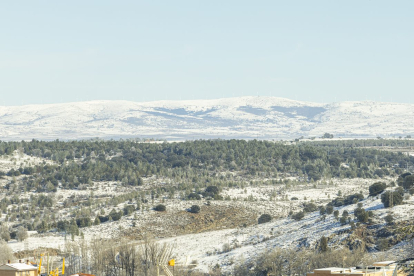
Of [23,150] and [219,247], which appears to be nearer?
[219,247]

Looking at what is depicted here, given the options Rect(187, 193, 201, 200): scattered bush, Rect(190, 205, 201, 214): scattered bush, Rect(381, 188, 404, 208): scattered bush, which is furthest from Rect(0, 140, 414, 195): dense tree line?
Rect(381, 188, 404, 208): scattered bush

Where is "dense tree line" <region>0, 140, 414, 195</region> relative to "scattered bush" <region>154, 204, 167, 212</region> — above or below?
above

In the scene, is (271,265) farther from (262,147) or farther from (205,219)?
(262,147)

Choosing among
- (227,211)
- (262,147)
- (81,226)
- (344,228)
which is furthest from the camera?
(262,147)

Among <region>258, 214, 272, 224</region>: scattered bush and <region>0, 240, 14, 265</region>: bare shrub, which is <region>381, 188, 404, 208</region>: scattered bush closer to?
<region>258, 214, 272, 224</region>: scattered bush

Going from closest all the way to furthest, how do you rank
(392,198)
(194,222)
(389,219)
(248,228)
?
(389,219) < (392,198) < (248,228) < (194,222)

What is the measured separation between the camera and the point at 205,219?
11844 cm

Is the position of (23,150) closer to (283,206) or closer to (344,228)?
(283,206)

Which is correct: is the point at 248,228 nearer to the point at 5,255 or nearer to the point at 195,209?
the point at 195,209

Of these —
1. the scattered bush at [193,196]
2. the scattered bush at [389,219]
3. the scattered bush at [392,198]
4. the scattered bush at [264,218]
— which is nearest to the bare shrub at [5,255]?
the scattered bush at [264,218]

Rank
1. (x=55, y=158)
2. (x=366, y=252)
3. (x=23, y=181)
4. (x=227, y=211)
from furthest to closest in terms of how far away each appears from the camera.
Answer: (x=55, y=158) < (x=23, y=181) < (x=227, y=211) < (x=366, y=252)

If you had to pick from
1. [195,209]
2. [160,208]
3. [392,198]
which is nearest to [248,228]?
[195,209]

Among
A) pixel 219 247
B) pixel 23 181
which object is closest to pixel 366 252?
pixel 219 247

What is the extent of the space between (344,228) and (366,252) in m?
9.11
